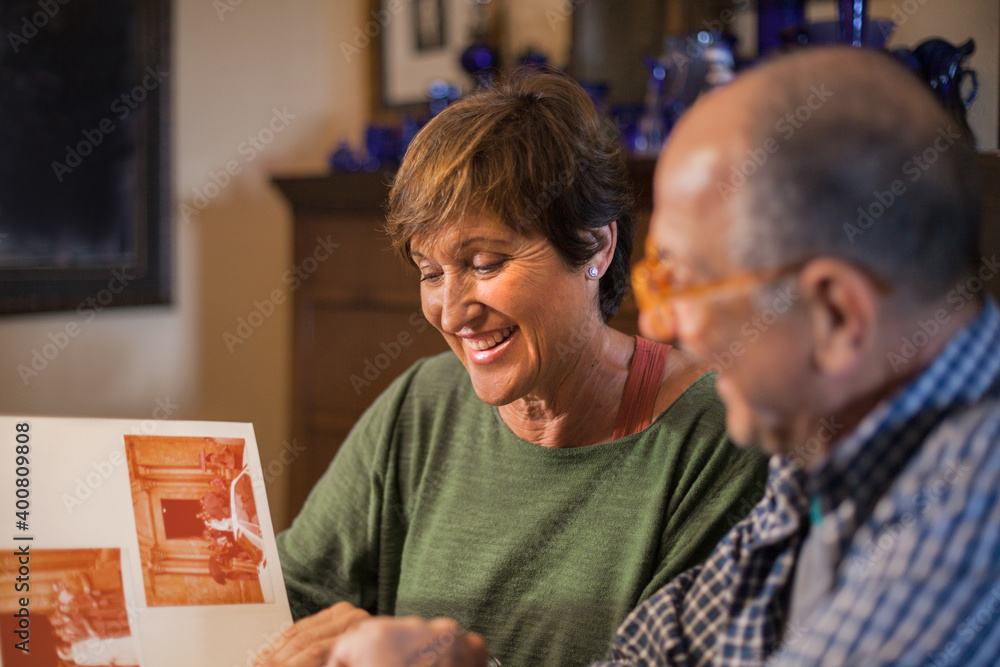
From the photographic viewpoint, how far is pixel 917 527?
548 mm

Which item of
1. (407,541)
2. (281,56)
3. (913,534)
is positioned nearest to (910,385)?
Answer: (913,534)

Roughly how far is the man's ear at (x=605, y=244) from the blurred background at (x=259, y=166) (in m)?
1.21

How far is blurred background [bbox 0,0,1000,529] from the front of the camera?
8.02 ft

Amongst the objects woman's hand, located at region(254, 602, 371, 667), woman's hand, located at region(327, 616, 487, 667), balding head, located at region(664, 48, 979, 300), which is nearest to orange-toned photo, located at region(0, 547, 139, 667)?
woman's hand, located at region(254, 602, 371, 667)

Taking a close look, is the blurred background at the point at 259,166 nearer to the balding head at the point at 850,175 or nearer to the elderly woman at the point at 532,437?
the elderly woman at the point at 532,437

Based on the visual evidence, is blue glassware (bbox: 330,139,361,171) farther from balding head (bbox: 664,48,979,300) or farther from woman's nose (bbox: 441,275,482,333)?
balding head (bbox: 664,48,979,300)

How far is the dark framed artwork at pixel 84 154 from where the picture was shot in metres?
2.28

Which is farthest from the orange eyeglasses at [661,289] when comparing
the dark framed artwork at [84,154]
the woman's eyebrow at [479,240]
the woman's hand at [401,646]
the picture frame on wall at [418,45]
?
the picture frame on wall at [418,45]

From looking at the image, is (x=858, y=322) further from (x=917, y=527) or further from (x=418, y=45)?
(x=418, y=45)

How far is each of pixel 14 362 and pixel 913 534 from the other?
2.34 metres

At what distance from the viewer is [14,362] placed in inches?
91.0

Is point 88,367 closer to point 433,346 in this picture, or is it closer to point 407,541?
point 433,346

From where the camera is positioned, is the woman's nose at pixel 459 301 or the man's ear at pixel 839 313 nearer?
the man's ear at pixel 839 313

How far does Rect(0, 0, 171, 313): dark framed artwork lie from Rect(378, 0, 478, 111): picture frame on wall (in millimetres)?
836
